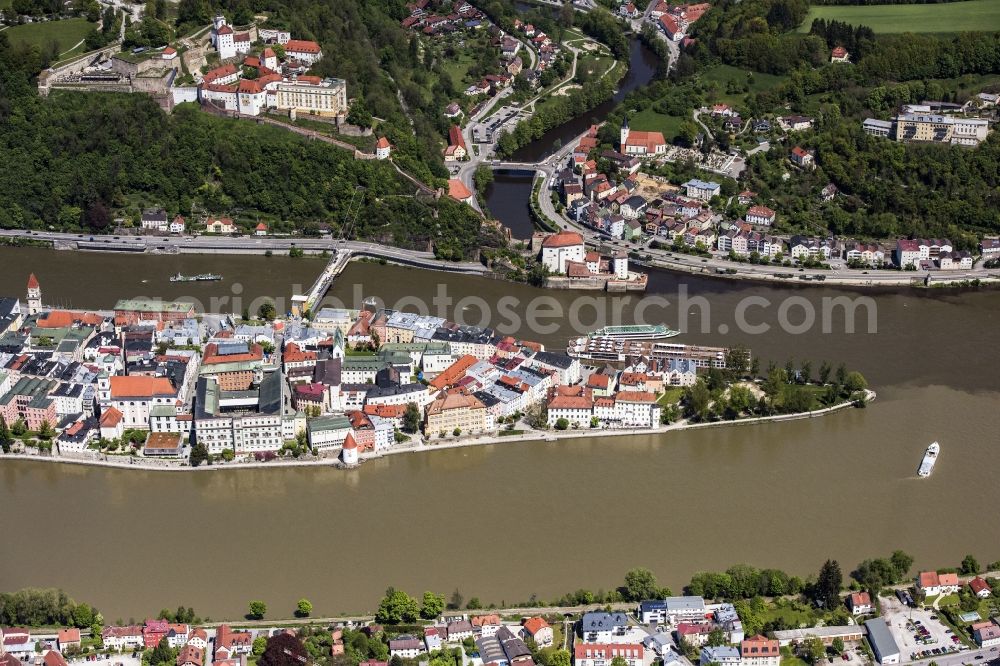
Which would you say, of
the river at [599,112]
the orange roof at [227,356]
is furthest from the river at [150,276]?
the river at [599,112]

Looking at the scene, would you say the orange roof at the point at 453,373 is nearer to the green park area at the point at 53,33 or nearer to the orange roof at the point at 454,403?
the orange roof at the point at 454,403

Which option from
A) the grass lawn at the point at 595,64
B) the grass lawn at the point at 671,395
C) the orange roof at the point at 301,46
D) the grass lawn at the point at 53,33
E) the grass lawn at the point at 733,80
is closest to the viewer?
the grass lawn at the point at 671,395

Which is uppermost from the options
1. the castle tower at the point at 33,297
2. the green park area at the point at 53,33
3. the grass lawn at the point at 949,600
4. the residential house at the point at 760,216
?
the green park area at the point at 53,33

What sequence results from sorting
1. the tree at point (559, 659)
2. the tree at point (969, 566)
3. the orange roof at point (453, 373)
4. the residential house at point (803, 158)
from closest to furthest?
the tree at point (559, 659)
the tree at point (969, 566)
the orange roof at point (453, 373)
the residential house at point (803, 158)

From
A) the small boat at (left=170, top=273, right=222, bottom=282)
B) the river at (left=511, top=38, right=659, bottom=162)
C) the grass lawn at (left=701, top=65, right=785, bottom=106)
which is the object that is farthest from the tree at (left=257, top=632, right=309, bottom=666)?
the grass lawn at (left=701, top=65, right=785, bottom=106)

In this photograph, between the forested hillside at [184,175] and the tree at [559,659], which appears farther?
the forested hillside at [184,175]

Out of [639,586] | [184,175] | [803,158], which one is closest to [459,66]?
[184,175]

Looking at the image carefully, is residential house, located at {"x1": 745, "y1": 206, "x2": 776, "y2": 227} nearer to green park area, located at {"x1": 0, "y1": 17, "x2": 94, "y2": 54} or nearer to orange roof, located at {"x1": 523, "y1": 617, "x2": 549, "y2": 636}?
orange roof, located at {"x1": 523, "y1": 617, "x2": 549, "y2": 636}

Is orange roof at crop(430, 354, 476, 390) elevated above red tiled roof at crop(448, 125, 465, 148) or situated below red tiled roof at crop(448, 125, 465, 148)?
below
